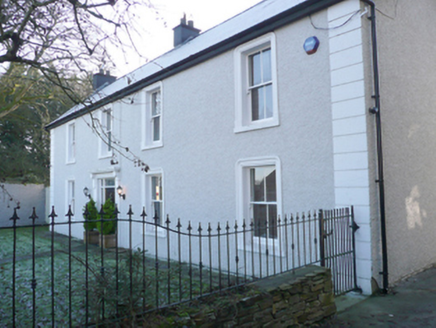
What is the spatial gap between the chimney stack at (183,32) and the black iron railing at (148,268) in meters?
6.56

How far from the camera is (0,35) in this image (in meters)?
5.18

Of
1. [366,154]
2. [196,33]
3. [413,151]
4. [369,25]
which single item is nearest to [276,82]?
[369,25]

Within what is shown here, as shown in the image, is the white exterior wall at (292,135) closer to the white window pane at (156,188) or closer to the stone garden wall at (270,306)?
the white window pane at (156,188)

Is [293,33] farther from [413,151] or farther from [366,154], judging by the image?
[413,151]

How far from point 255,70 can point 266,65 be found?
332 mm

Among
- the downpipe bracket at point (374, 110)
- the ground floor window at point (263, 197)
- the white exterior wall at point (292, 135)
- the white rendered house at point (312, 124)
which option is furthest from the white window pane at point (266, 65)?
the downpipe bracket at point (374, 110)

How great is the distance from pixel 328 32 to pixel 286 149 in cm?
225

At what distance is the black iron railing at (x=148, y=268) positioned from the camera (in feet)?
11.1

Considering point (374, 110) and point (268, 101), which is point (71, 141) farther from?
point (374, 110)

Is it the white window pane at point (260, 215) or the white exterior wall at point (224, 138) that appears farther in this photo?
the white window pane at point (260, 215)

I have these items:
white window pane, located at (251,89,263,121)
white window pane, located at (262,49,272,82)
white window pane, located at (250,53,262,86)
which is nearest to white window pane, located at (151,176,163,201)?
white window pane, located at (251,89,263,121)

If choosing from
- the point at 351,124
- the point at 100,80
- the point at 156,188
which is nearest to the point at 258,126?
the point at 351,124

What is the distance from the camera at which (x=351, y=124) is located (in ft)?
20.3

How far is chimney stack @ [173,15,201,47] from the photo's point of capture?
42.1ft
